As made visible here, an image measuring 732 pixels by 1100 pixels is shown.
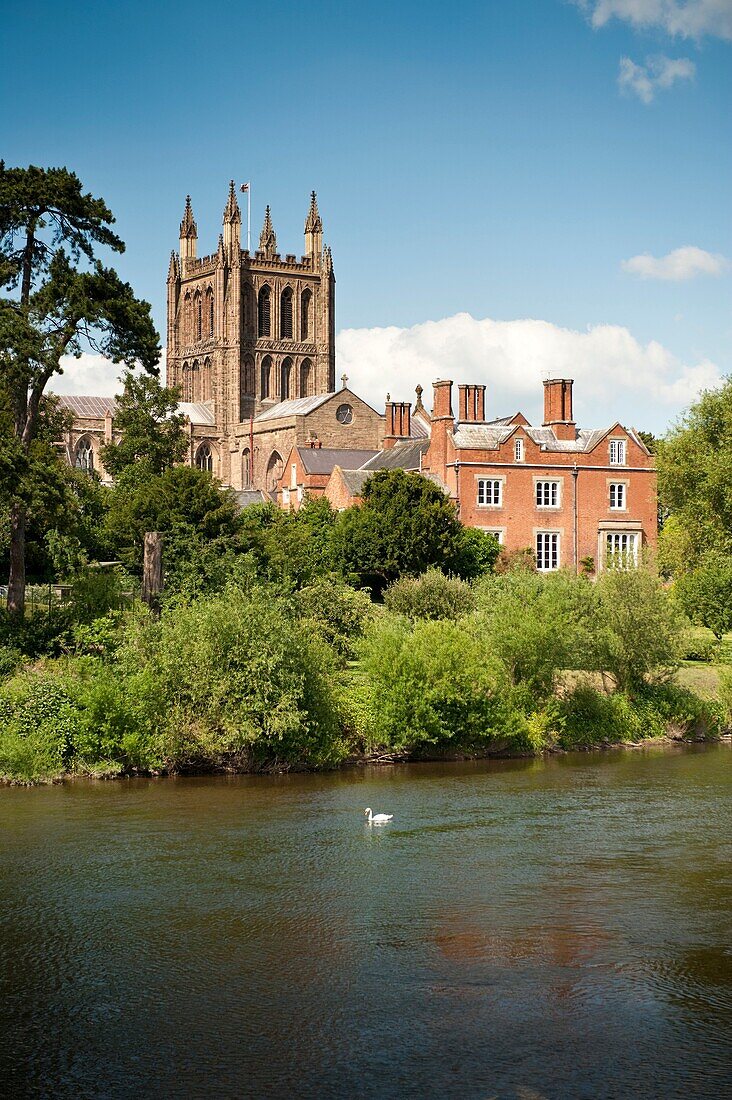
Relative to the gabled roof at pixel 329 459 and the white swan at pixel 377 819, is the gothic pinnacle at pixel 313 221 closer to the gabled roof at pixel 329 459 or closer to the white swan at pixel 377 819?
the gabled roof at pixel 329 459

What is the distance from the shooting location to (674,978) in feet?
59.7

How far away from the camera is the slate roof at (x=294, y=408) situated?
10294 centimetres

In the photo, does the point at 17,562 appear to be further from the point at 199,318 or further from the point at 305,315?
the point at 305,315

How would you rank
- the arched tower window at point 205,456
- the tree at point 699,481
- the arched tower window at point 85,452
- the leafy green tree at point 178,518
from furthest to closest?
the arched tower window at point 205,456 → the arched tower window at point 85,452 → the tree at point 699,481 → the leafy green tree at point 178,518

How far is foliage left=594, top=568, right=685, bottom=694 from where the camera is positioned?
40.1 m

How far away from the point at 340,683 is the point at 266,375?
93826 millimetres

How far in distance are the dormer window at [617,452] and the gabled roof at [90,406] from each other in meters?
62.6

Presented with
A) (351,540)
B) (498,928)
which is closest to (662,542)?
(351,540)

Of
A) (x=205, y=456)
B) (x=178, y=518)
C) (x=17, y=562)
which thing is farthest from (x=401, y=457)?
(x=205, y=456)

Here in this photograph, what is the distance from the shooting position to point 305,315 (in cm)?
12988

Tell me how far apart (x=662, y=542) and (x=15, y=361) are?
3351 centimetres

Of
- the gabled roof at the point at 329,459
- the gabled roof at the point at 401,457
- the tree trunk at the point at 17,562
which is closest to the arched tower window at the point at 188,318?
the gabled roof at the point at 329,459

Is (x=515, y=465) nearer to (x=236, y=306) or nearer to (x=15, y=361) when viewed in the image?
(x=15, y=361)

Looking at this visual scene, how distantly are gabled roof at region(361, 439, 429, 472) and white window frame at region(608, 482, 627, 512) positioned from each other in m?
10.3
